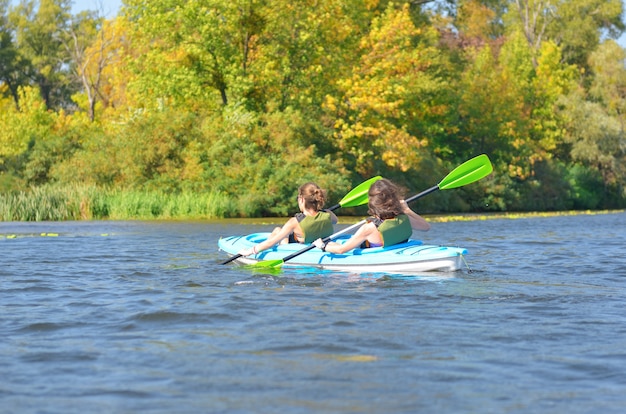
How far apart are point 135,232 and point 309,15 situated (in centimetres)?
1338

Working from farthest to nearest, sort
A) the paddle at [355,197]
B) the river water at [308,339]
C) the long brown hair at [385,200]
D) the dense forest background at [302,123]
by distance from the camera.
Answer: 1. the dense forest background at [302,123]
2. the paddle at [355,197]
3. the long brown hair at [385,200]
4. the river water at [308,339]

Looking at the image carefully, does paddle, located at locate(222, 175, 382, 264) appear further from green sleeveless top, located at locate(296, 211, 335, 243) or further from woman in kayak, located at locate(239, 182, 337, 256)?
green sleeveless top, located at locate(296, 211, 335, 243)

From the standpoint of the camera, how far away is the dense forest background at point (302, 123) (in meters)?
28.5

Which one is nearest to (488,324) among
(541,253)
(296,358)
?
(296,358)

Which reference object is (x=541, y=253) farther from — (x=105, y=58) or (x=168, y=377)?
(x=105, y=58)

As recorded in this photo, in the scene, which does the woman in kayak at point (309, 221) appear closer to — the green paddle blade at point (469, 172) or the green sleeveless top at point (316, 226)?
the green sleeveless top at point (316, 226)

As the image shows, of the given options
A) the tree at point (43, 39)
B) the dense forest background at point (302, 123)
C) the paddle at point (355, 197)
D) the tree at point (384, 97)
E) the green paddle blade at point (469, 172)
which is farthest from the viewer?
the tree at point (43, 39)

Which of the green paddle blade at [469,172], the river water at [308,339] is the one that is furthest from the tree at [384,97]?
the river water at [308,339]

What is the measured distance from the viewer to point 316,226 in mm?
11570

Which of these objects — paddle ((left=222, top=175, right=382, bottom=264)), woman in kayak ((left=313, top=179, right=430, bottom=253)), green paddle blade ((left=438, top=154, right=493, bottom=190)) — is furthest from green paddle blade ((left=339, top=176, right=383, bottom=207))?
woman in kayak ((left=313, top=179, right=430, bottom=253))

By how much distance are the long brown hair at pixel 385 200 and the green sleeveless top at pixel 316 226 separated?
882mm

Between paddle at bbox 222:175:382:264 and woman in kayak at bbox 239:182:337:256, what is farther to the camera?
paddle at bbox 222:175:382:264

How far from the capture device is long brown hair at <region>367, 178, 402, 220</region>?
10719 millimetres

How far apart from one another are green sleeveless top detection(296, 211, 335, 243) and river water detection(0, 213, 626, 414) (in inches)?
22.5
